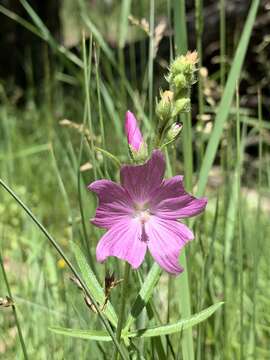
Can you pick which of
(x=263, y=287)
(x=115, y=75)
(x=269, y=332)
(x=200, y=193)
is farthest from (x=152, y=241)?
(x=115, y=75)

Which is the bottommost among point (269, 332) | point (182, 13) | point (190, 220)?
point (269, 332)

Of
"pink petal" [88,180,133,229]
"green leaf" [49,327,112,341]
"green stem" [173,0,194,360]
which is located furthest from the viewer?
"green stem" [173,0,194,360]

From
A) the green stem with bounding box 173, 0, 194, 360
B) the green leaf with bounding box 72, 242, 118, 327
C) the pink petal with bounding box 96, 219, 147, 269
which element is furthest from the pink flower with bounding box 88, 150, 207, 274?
the green stem with bounding box 173, 0, 194, 360

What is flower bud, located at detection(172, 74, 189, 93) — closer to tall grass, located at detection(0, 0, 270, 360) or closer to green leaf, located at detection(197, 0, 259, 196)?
tall grass, located at detection(0, 0, 270, 360)

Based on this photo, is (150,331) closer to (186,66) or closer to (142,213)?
(142,213)

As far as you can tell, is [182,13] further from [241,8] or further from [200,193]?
[241,8]

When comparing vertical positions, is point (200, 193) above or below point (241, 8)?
below

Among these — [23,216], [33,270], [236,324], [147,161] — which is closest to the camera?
[147,161]
